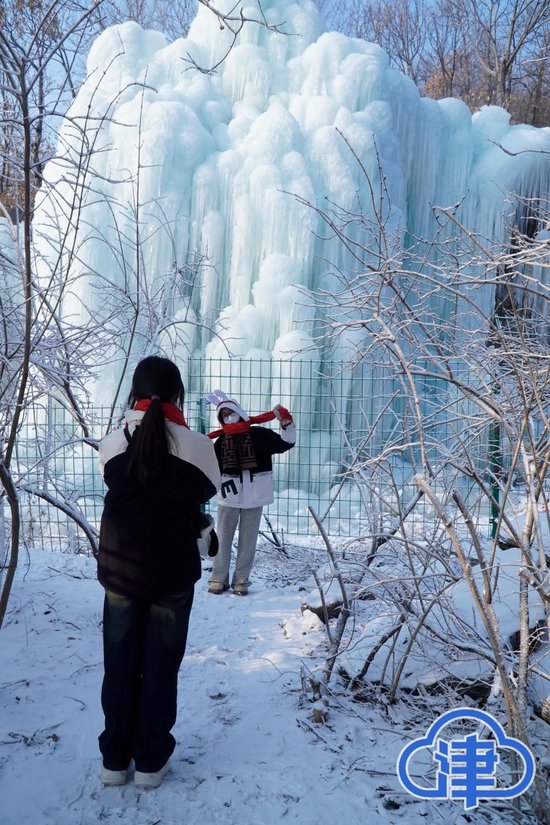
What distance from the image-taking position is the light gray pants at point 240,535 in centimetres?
485

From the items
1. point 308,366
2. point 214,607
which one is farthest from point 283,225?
point 214,607

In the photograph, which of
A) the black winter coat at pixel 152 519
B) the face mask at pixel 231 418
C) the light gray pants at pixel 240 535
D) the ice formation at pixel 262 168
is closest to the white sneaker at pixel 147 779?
the black winter coat at pixel 152 519

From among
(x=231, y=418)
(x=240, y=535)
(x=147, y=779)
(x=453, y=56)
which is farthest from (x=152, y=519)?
(x=453, y=56)

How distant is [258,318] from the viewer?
32.8ft

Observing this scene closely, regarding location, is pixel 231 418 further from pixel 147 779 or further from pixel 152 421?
pixel 147 779

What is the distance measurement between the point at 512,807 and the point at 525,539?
788 mm

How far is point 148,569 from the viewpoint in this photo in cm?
239

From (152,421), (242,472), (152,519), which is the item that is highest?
(152,421)

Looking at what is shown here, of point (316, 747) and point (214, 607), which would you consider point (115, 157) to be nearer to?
point (214, 607)

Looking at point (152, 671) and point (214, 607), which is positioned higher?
point (152, 671)

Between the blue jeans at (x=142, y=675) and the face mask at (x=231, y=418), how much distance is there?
2347 millimetres

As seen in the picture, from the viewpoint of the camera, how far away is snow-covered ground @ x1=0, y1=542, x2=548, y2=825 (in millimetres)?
2367

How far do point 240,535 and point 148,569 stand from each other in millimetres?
2532

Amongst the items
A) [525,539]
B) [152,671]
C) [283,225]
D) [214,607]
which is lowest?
[214,607]
